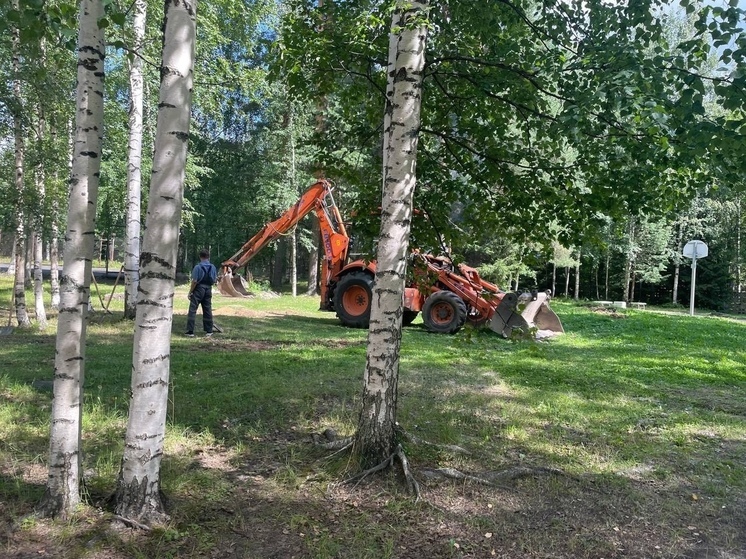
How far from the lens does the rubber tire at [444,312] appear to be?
11961 millimetres

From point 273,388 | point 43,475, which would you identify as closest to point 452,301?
point 273,388

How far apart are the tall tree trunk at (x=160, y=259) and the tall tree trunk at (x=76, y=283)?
33cm

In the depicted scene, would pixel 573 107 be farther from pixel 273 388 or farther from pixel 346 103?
pixel 273 388

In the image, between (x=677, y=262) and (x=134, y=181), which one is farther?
(x=677, y=262)

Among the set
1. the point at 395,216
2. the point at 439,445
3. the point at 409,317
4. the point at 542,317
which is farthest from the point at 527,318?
the point at 395,216

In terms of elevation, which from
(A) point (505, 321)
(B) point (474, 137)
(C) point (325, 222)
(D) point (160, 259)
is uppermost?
(B) point (474, 137)

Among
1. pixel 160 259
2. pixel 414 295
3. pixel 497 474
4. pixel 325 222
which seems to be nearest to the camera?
pixel 160 259

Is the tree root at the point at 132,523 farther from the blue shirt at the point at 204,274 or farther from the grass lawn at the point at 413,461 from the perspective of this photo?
the blue shirt at the point at 204,274

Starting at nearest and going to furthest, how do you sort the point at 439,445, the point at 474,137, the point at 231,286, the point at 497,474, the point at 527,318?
the point at 497,474 < the point at 439,445 < the point at 474,137 < the point at 527,318 < the point at 231,286

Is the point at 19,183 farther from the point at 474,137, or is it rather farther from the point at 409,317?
the point at 409,317

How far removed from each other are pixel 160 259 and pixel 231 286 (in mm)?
16699

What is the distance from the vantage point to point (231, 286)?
1917cm

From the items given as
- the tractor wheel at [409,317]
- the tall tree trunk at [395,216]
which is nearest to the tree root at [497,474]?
the tall tree trunk at [395,216]

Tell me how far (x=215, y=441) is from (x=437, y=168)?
10.4 ft
